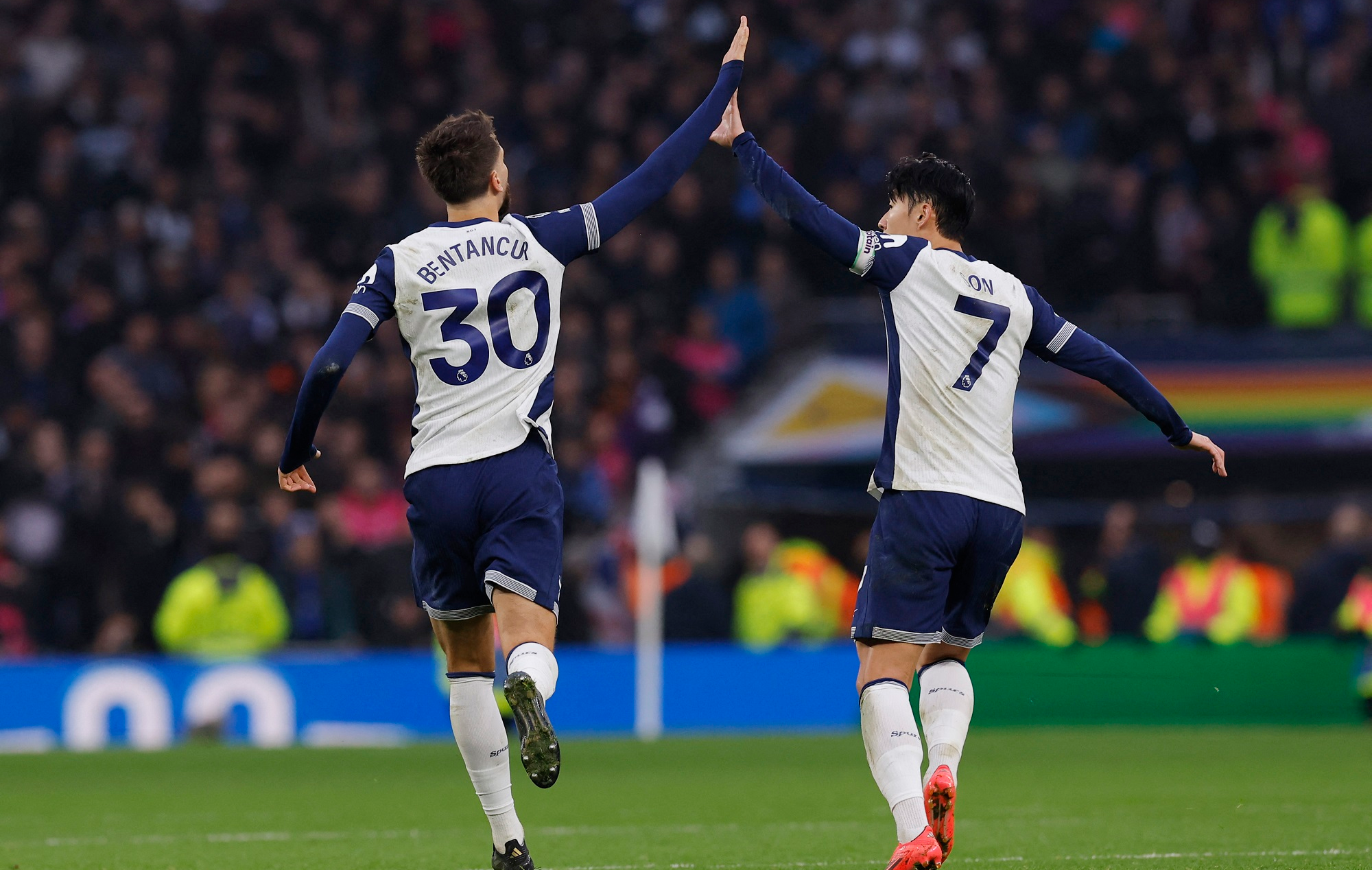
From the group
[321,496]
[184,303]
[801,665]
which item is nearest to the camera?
[801,665]

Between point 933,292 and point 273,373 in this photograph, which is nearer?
point 933,292

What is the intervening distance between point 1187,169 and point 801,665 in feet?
23.9

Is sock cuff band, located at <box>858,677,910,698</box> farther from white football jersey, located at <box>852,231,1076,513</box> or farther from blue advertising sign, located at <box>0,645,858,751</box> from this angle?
blue advertising sign, located at <box>0,645,858,751</box>

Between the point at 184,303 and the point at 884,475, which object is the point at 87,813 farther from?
the point at 184,303

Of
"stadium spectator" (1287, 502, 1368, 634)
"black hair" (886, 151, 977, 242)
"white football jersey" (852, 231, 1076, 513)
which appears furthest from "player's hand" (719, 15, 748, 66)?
"stadium spectator" (1287, 502, 1368, 634)

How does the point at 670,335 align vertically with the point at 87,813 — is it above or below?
above

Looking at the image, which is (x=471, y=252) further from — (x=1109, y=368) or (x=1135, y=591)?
(x=1135, y=591)

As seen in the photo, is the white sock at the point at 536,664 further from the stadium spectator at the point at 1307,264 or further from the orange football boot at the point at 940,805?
the stadium spectator at the point at 1307,264

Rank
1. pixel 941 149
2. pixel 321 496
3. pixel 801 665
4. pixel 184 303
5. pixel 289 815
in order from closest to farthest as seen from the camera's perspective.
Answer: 1. pixel 289 815
2. pixel 801 665
3. pixel 321 496
4. pixel 184 303
5. pixel 941 149

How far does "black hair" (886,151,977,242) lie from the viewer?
607 centimetres

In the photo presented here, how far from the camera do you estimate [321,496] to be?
16047mm

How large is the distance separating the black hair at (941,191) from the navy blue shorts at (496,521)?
147cm

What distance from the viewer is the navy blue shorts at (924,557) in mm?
5812

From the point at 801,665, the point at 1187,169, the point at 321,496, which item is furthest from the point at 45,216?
the point at 1187,169
